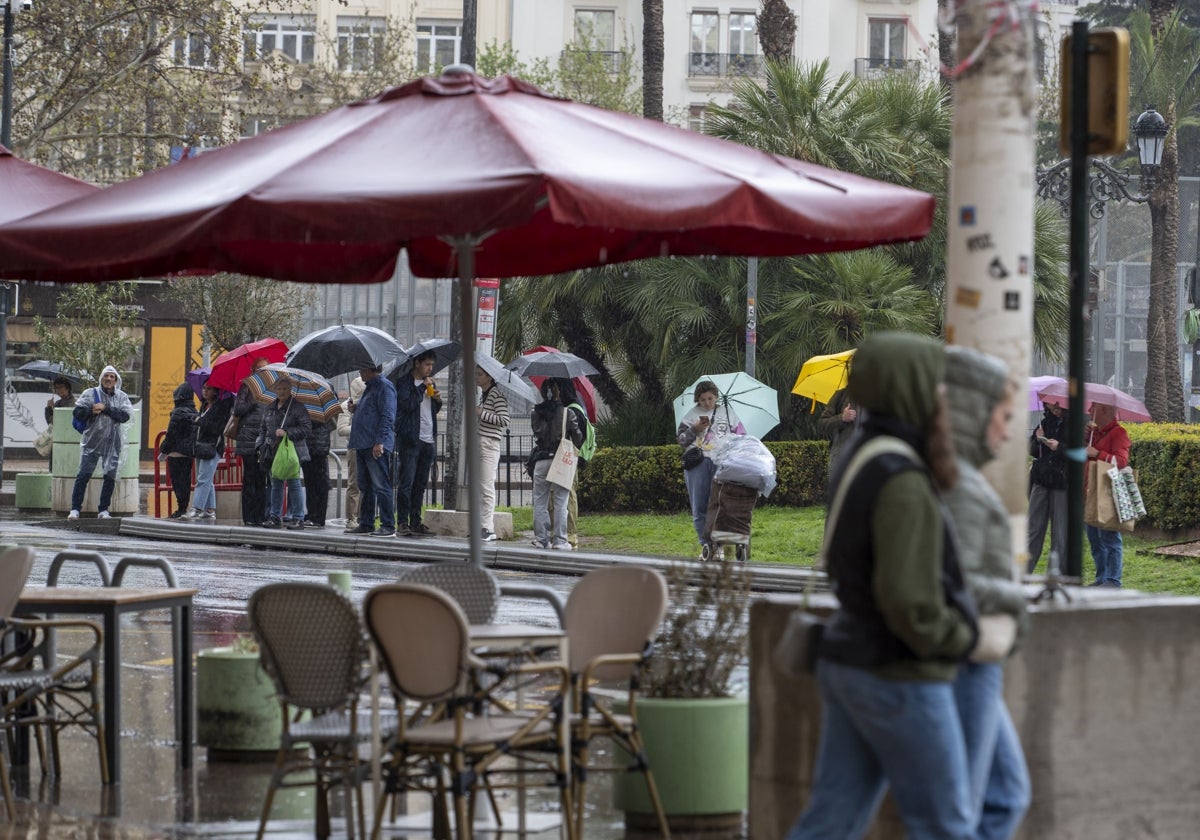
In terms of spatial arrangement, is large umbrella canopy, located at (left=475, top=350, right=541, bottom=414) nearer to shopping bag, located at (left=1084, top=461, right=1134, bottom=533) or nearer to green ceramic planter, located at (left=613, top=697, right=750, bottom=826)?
shopping bag, located at (left=1084, top=461, right=1134, bottom=533)

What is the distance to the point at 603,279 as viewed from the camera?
28812 mm

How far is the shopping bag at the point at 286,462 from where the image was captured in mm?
21609

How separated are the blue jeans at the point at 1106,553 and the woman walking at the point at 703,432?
3.38 metres

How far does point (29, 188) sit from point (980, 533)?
615 centimetres

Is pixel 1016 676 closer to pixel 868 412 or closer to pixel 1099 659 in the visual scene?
pixel 1099 659

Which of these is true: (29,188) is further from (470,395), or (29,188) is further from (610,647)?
(610,647)

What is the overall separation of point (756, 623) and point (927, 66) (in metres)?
53.6

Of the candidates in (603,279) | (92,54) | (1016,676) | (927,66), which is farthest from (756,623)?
(927,66)

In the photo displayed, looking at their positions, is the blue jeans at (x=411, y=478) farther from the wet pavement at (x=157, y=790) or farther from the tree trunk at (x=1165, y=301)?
the tree trunk at (x=1165, y=301)

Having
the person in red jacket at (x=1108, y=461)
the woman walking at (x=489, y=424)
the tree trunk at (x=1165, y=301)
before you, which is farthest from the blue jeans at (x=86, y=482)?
the tree trunk at (x=1165, y=301)

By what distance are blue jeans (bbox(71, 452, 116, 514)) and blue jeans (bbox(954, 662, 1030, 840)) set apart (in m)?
21.0

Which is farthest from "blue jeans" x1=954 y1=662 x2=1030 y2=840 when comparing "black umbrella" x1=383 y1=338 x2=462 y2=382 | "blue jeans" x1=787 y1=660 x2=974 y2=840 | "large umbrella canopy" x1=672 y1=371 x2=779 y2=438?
"black umbrella" x1=383 y1=338 x2=462 y2=382

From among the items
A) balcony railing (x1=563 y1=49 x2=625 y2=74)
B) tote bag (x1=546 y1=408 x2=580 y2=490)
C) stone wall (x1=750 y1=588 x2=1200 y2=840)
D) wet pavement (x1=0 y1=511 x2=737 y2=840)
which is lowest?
wet pavement (x1=0 y1=511 x2=737 y2=840)

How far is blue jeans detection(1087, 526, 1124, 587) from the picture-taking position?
53.5 feet
